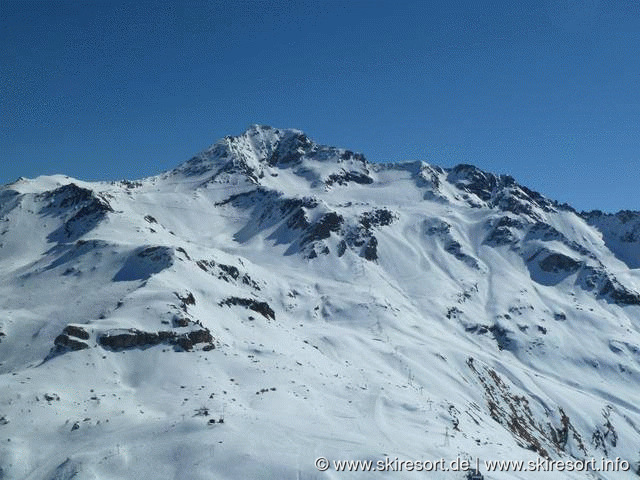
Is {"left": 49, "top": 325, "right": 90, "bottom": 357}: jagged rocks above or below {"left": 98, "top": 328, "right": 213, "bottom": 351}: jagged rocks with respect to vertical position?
below

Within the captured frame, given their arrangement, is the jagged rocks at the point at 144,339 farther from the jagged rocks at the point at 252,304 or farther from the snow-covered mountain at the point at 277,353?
the jagged rocks at the point at 252,304

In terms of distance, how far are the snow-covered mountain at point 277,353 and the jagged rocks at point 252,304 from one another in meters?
0.51

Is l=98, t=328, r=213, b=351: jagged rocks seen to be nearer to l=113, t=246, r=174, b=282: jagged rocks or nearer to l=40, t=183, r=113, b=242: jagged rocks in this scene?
l=113, t=246, r=174, b=282: jagged rocks

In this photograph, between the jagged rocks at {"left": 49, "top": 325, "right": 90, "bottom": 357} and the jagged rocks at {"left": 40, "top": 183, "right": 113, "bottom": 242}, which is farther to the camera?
the jagged rocks at {"left": 40, "top": 183, "right": 113, "bottom": 242}

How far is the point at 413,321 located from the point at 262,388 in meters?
84.1

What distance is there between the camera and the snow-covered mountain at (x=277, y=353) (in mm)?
50594

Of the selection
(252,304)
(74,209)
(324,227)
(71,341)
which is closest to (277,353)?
(252,304)

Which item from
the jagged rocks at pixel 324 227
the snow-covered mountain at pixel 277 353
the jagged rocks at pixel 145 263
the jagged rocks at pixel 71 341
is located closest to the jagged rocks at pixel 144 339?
the snow-covered mountain at pixel 277 353

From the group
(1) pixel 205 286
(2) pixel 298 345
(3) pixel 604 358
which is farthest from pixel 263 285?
(3) pixel 604 358

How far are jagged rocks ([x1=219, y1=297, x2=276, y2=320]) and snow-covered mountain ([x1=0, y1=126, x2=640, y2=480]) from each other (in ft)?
1.66

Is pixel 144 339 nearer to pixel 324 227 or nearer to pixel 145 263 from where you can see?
pixel 145 263

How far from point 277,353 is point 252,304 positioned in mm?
22910

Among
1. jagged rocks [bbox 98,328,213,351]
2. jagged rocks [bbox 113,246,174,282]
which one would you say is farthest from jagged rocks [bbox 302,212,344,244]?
jagged rocks [bbox 98,328,213,351]

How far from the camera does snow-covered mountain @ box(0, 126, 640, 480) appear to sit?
166 ft
